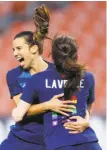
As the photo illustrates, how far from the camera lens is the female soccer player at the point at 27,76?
11.3 ft

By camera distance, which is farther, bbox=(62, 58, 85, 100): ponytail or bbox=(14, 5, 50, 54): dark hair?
bbox=(14, 5, 50, 54): dark hair

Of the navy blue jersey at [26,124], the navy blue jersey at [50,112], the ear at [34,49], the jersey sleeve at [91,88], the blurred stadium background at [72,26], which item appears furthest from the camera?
the blurred stadium background at [72,26]

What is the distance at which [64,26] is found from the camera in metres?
6.67

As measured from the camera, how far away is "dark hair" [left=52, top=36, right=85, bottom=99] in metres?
3.16

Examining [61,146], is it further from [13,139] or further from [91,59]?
[91,59]

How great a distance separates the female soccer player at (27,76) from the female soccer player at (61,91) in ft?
0.73

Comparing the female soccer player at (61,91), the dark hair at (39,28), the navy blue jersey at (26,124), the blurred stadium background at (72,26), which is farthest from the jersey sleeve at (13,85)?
the blurred stadium background at (72,26)

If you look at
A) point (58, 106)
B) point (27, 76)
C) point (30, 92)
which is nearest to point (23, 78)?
point (27, 76)

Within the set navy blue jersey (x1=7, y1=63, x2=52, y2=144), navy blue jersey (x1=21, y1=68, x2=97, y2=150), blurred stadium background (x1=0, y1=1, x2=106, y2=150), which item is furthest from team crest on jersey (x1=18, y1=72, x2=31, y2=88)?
blurred stadium background (x1=0, y1=1, x2=106, y2=150)

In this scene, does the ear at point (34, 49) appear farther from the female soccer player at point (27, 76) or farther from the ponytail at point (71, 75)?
the ponytail at point (71, 75)

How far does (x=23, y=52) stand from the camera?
138 inches

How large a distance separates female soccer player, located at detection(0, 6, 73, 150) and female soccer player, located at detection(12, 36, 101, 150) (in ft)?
0.73

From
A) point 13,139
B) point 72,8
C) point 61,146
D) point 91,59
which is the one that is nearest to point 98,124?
point 91,59

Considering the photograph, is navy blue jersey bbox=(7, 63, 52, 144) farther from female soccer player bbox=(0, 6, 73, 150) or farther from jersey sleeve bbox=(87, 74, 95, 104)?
jersey sleeve bbox=(87, 74, 95, 104)
